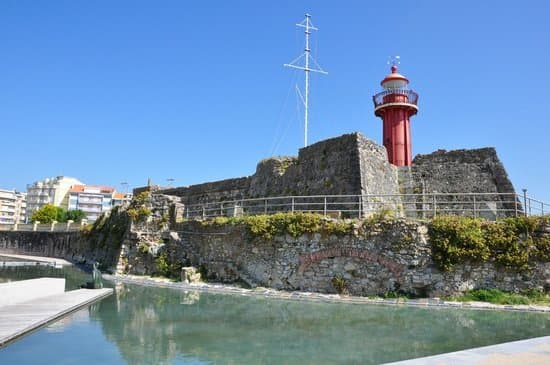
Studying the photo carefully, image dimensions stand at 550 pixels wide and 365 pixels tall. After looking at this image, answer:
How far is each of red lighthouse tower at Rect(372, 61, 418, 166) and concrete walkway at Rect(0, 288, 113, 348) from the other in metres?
17.9

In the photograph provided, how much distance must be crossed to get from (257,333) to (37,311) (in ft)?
16.8

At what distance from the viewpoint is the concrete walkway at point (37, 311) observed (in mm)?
7645

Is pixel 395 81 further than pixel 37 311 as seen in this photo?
Yes

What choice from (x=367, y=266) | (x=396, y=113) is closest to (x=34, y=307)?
(x=367, y=266)

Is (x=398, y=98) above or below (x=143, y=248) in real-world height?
above

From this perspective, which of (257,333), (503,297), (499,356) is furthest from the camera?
(503,297)

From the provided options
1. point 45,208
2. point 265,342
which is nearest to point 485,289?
point 265,342

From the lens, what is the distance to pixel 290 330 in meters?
8.94

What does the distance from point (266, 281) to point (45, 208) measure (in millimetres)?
72773

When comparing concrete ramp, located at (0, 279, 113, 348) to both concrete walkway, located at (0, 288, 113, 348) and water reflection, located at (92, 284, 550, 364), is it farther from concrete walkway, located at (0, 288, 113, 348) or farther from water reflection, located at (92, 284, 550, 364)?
water reflection, located at (92, 284, 550, 364)

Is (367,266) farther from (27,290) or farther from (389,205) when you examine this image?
(27,290)

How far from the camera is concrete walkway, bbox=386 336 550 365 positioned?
19.0 ft

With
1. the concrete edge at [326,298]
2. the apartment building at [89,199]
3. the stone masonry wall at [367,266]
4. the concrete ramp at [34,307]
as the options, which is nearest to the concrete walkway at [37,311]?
the concrete ramp at [34,307]

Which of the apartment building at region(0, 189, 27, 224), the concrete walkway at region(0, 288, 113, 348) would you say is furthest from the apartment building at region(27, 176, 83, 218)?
the concrete walkway at region(0, 288, 113, 348)
